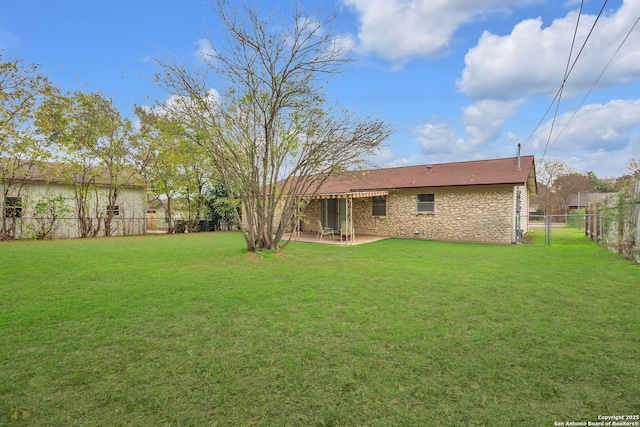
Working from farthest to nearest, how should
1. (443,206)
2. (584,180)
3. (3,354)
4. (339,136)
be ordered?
(584,180), (443,206), (339,136), (3,354)

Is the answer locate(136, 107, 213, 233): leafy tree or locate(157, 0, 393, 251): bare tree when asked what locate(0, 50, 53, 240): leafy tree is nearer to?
locate(136, 107, 213, 233): leafy tree

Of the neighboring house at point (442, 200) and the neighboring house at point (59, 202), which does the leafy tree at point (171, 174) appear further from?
the neighboring house at point (442, 200)

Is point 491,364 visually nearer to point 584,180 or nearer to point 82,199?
point 82,199

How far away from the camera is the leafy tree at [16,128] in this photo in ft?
43.1

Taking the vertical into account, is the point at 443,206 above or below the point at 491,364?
above

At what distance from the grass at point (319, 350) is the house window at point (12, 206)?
1206 centimetres


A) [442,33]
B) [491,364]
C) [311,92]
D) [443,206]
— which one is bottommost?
[491,364]

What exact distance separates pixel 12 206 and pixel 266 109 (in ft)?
48.1

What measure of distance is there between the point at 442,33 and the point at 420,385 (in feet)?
33.9

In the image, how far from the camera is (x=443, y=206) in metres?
A: 14.5

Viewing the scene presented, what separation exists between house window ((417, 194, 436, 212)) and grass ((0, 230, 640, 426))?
8.37m

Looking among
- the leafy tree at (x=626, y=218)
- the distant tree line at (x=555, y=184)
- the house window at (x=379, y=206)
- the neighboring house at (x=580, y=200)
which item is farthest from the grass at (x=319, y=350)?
the neighboring house at (x=580, y=200)

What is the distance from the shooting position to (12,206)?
50.3ft

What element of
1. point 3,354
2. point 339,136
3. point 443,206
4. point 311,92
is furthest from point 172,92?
point 443,206
